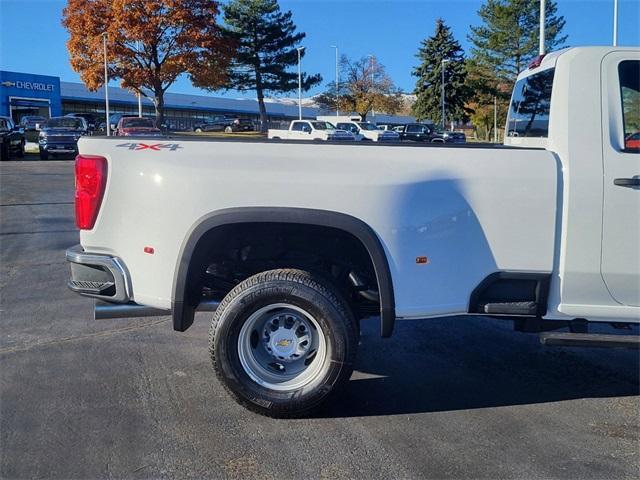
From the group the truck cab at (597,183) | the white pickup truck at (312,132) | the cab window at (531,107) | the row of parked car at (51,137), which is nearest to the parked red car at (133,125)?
the row of parked car at (51,137)

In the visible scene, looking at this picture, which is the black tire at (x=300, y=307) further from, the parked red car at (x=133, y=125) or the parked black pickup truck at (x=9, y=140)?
the parked red car at (x=133, y=125)

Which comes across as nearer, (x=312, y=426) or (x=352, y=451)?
(x=352, y=451)

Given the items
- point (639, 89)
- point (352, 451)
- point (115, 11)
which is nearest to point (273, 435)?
point (352, 451)

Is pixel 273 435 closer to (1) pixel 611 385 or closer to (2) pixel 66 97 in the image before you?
(1) pixel 611 385

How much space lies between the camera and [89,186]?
13.2 ft

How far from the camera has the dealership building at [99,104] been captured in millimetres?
55688

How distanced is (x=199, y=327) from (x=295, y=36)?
50862 millimetres

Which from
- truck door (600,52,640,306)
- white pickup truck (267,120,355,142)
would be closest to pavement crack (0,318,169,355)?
truck door (600,52,640,306)

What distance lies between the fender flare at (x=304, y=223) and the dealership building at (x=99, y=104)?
5762 cm

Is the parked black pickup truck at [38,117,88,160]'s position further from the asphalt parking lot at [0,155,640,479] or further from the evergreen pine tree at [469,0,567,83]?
the evergreen pine tree at [469,0,567,83]

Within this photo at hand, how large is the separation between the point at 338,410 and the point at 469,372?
127 centimetres

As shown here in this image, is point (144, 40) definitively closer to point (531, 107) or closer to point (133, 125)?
point (133, 125)

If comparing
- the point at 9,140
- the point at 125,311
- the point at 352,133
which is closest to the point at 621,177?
the point at 125,311

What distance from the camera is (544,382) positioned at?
4691 millimetres
